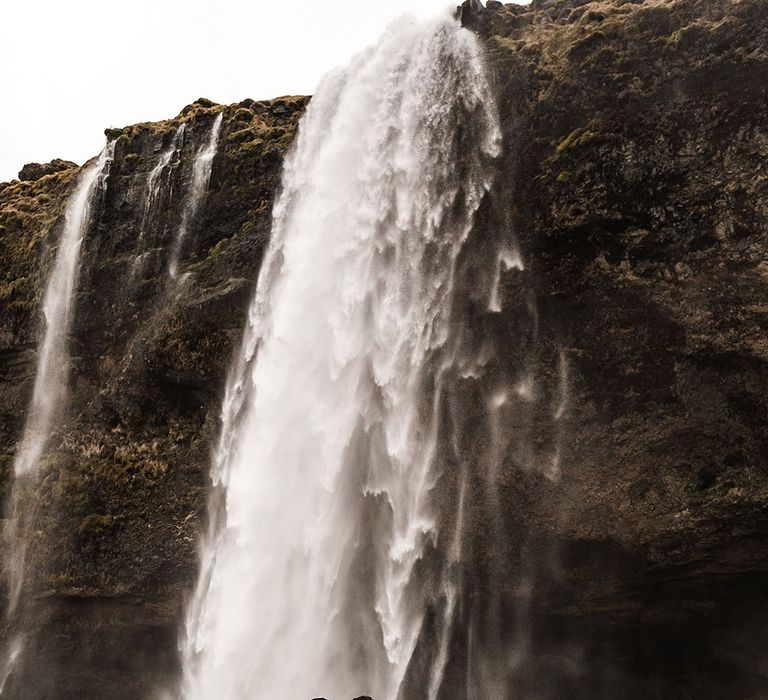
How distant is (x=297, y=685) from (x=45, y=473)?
32.6 ft

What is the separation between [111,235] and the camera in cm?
2042

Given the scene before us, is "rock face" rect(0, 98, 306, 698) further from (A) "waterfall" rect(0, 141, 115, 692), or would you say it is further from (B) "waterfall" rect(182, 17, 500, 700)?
(B) "waterfall" rect(182, 17, 500, 700)

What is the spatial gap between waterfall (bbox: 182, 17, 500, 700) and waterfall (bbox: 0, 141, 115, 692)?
586 cm

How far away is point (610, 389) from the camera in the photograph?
13.6m

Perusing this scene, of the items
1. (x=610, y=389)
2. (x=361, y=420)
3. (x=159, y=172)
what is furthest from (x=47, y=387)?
(x=610, y=389)

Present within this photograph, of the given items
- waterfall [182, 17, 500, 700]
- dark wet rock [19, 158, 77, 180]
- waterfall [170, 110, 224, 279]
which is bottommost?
waterfall [182, 17, 500, 700]

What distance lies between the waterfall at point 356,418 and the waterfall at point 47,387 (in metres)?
5.86

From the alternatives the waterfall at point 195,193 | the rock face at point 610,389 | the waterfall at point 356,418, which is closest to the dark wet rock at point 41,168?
the waterfall at point 195,193

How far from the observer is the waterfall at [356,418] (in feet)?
46.9

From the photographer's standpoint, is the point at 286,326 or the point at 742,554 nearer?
the point at 742,554

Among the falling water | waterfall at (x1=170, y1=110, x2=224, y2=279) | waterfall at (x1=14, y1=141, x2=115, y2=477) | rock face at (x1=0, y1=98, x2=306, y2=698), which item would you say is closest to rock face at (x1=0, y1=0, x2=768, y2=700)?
rock face at (x1=0, y1=98, x2=306, y2=698)

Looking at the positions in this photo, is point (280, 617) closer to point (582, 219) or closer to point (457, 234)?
point (457, 234)

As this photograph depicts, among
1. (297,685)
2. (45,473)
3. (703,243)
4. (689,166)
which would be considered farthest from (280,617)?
(689,166)

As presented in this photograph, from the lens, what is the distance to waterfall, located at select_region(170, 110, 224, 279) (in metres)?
19.3
